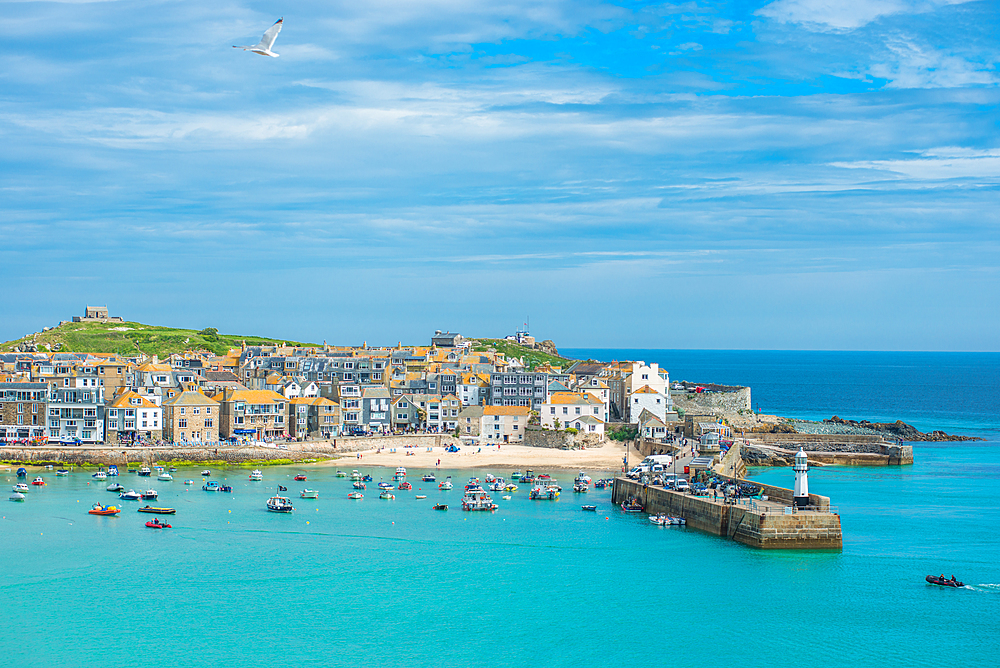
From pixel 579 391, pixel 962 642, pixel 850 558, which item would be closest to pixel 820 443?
pixel 579 391

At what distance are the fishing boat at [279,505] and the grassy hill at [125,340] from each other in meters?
79.6

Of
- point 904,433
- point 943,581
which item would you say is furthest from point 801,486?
point 904,433

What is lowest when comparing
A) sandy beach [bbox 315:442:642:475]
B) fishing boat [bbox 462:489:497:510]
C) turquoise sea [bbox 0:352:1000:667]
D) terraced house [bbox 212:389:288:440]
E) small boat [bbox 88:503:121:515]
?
A: turquoise sea [bbox 0:352:1000:667]

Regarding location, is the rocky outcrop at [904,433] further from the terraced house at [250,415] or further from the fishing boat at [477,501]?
the terraced house at [250,415]

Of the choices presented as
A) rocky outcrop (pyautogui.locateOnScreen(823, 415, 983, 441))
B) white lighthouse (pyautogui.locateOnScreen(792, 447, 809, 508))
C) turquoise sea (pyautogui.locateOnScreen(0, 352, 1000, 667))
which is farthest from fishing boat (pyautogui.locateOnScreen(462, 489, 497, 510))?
rocky outcrop (pyautogui.locateOnScreen(823, 415, 983, 441))

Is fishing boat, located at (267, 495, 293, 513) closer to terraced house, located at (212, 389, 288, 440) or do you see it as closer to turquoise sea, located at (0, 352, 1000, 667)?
turquoise sea, located at (0, 352, 1000, 667)

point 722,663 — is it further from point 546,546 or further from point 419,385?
point 419,385

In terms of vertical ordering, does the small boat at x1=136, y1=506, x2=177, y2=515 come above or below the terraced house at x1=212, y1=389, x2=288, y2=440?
below

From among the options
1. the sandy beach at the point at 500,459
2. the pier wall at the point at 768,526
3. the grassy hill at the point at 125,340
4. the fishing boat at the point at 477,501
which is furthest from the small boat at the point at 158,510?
the grassy hill at the point at 125,340

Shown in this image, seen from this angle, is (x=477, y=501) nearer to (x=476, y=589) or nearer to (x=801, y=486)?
(x=476, y=589)

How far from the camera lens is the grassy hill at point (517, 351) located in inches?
5664

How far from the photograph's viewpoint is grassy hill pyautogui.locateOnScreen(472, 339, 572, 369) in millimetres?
143875

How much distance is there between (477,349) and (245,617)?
346 feet

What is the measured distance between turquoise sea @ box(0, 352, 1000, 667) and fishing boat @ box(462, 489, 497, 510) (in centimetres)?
111
